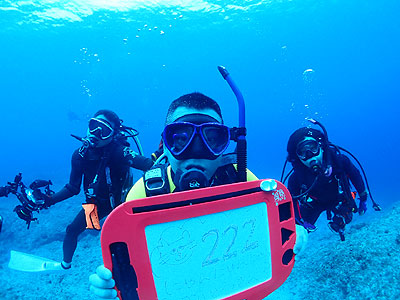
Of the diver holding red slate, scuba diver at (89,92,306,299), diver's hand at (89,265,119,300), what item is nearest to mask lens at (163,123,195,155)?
scuba diver at (89,92,306,299)

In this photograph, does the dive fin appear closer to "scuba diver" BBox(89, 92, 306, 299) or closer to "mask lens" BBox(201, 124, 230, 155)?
"scuba diver" BBox(89, 92, 306, 299)

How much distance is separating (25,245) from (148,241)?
12776 millimetres

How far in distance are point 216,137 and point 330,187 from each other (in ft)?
Answer: 13.4

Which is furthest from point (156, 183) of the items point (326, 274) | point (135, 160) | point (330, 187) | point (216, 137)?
point (326, 274)

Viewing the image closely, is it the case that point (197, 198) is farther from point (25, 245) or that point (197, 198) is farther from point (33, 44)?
point (33, 44)

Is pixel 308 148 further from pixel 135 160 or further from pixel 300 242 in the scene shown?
pixel 135 160

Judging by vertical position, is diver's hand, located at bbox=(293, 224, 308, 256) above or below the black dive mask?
below

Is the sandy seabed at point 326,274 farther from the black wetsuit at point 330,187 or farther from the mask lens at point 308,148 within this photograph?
the mask lens at point 308,148

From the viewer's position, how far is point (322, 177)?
5352 millimetres

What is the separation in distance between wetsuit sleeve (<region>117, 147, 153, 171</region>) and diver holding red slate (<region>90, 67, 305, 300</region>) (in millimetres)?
3073

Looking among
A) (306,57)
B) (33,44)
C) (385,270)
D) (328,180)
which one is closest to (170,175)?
(328,180)

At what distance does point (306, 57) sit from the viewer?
6744 centimetres

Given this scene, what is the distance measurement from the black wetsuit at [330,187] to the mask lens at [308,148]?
1.20 ft

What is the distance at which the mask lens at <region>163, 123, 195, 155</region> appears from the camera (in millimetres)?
2525
